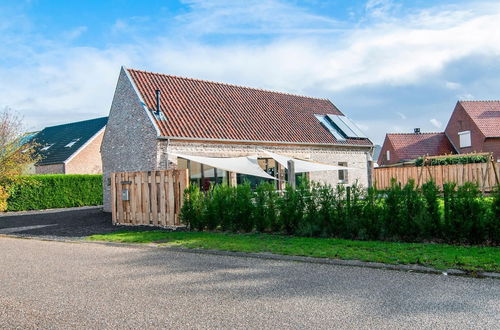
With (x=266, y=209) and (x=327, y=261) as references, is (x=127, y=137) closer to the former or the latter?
(x=266, y=209)

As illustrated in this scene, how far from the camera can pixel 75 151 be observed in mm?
31781

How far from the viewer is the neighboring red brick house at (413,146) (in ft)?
140

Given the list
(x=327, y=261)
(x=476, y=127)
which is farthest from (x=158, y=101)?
(x=476, y=127)

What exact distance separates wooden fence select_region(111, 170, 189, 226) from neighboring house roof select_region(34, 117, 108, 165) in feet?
56.0

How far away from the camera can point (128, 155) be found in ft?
66.3

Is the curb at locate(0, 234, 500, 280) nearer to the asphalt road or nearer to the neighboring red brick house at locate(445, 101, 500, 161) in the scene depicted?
the asphalt road

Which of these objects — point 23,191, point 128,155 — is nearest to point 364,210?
point 128,155

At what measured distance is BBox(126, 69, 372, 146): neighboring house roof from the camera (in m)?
19.6

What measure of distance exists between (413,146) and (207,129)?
1135 inches

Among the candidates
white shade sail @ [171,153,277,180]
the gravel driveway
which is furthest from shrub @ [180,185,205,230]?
white shade sail @ [171,153,277,180]

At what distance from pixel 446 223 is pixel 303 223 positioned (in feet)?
10.4

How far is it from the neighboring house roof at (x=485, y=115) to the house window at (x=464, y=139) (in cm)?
155

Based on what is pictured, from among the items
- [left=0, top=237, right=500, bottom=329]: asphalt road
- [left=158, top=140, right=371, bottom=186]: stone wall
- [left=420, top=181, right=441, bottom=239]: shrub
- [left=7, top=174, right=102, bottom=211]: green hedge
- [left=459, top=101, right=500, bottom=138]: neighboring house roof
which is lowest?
[left=0, top=237, right=500, bottom=329]: asphalt road

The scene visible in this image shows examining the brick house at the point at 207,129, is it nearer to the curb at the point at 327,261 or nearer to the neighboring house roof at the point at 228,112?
the neighboring house roof at the point at 228,112
